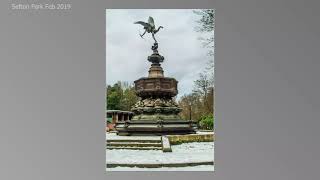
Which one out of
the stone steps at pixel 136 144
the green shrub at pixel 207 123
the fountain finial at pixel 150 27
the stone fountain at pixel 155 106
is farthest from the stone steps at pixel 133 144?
the green shrub at pixel 207 123

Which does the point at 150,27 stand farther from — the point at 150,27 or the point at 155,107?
the point at 155,107

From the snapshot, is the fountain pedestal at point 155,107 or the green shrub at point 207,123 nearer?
the fountain pedestal at point 155,107

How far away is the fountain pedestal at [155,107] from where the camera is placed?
16000 mm

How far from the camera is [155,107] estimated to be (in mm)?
17031

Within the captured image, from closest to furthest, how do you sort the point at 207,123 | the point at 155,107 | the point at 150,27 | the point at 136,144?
the point at 136,144
the point at 150,27
the point at 155,107
the point at 207,123

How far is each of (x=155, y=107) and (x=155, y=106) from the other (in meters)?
0.07

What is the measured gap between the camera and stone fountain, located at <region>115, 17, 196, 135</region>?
627 inches

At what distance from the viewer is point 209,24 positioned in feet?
37.8

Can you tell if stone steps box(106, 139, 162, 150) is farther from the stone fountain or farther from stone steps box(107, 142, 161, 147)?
the stone fountain

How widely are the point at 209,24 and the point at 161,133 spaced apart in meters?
5.97

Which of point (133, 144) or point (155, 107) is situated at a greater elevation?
point (155, 107)

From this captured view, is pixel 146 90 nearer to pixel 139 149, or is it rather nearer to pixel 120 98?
pixel 139 149

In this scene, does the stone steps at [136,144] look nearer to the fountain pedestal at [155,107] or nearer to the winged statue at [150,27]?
the fountain pedestal at [155,107]

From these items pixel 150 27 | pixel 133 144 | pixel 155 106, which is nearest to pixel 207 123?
pixel 155 106
